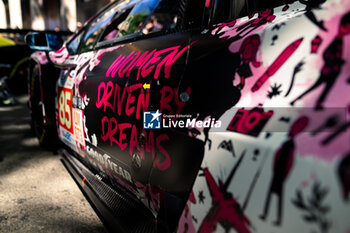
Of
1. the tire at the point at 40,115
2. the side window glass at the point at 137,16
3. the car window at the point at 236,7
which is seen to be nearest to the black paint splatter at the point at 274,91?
the car window at the point at 236,7

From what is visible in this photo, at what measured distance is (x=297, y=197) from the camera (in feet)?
1.67

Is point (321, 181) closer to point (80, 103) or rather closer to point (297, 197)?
point (297, 197)

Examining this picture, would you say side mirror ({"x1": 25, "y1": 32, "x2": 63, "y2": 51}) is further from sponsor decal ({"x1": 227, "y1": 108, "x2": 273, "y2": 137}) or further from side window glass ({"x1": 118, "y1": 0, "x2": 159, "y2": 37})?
sponsor decal ({"x1": 227, "y1": 108, "x2": 273, "y2": 137})

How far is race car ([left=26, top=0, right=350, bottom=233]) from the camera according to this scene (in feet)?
1.67

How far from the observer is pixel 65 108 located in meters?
1.96

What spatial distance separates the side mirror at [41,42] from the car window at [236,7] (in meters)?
1.89

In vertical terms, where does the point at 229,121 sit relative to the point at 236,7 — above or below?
below

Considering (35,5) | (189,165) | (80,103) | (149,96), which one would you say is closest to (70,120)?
(80,103)

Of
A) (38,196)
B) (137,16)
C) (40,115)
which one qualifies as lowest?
(38,196)

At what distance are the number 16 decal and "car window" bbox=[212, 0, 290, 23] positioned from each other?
1.22 m

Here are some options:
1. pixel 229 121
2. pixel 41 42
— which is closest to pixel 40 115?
pixel 41 42

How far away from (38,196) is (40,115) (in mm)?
1118

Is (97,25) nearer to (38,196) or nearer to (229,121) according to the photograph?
(38,196)

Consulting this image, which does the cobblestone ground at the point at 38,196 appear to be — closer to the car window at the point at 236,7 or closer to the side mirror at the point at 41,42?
the side mirror at the point at 41,42
